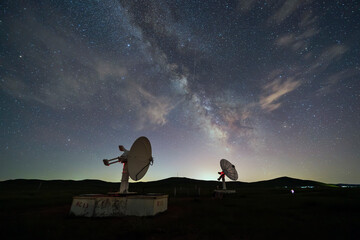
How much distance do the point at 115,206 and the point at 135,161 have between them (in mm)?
3701

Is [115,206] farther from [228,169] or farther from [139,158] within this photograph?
[228,169]

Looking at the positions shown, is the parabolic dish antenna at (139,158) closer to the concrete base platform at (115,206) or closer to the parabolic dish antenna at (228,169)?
the concrete base platform at (115,206)

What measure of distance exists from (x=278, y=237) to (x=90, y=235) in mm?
8550

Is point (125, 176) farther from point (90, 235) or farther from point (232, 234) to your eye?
point (232, 234)

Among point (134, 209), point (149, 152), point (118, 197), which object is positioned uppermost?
point (149, 152)

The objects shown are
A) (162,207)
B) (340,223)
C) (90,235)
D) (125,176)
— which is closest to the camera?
(90,235)

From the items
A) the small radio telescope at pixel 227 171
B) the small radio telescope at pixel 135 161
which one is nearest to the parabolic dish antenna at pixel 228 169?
the small radio telescope at pixel 227 171

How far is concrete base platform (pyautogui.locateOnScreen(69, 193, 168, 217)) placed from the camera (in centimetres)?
1248

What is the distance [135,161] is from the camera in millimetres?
15180

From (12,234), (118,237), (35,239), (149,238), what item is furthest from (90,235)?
(12,234)

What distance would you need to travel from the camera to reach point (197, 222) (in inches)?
427

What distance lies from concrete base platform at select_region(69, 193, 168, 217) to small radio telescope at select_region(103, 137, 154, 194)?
1816 mm

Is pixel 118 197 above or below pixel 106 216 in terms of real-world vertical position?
above

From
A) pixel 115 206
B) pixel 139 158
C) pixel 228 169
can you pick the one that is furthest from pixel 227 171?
pixel 115 206
